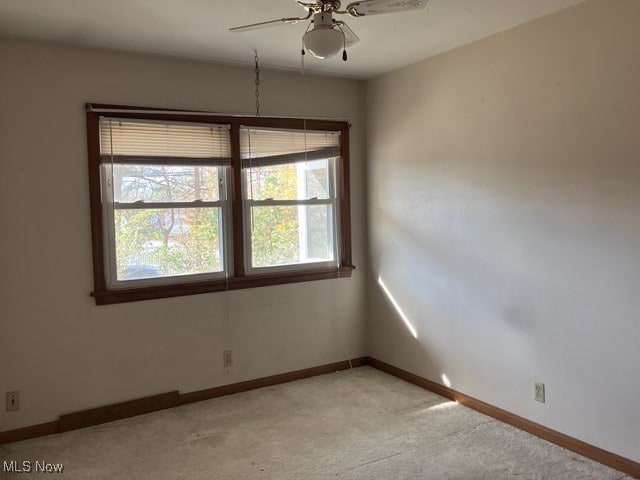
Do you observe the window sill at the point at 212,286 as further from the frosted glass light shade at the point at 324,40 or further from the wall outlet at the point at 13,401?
the frosted glass light shade at the point at 324,40

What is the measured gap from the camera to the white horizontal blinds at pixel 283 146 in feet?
12.8

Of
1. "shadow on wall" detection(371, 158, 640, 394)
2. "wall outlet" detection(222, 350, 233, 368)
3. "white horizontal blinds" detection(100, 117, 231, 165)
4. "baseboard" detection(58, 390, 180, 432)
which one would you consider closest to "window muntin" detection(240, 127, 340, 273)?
"white horizontal blinds" detection(100, 117, 231, 165)

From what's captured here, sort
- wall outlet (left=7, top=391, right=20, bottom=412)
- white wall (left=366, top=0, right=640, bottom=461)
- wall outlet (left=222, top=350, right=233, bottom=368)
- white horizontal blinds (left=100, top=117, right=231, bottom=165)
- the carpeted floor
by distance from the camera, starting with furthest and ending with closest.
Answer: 1. wall outlet (left=222, top=350, right=233, bottom=368)
2. white horizontal blinds (left=100, top=117, right=231, bottom=165)
3. wall outlet (left=7, top=391, right=20, bottom=412)
4. the carpeted floor
5. white wall (left=366, top=0, right=640, bottom=461)

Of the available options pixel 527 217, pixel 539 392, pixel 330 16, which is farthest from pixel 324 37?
pixel 539 392

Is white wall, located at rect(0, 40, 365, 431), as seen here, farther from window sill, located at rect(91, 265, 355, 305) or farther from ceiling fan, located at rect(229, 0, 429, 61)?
ceiling fan, located at rect(229, 0, 429, 61)

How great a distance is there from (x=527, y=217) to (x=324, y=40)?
1.71 meters

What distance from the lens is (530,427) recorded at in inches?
121

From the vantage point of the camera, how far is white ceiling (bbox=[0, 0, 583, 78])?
2.64 m

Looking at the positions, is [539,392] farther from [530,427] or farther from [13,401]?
[13,401]

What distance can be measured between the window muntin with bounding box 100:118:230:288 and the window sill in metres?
0.07

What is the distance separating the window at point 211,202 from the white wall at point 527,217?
0.57 m

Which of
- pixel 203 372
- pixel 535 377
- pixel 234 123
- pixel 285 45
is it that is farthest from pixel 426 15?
pixel 203 372

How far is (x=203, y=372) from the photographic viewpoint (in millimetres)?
3758

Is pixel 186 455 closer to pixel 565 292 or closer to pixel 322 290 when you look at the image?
pixel 322 290
